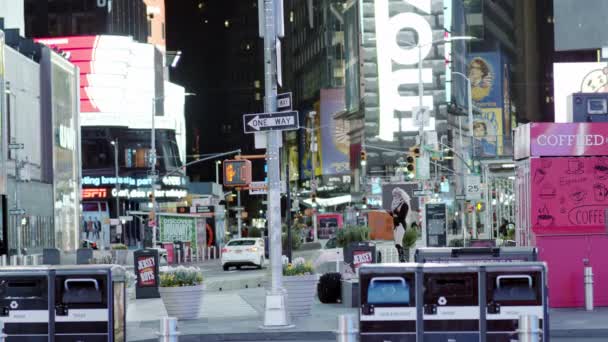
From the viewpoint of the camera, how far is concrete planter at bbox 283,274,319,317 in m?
25.6

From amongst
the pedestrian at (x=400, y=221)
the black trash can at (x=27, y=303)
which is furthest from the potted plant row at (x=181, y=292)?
the pedestrian at (x=400, y=221)

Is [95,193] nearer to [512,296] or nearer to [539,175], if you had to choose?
[539,175]

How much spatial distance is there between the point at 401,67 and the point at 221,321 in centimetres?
9130

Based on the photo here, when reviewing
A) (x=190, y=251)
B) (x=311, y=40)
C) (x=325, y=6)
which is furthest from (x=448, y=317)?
(x=311, y=40)

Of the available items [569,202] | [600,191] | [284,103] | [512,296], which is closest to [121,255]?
[569,202]

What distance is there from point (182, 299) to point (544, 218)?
7.94m

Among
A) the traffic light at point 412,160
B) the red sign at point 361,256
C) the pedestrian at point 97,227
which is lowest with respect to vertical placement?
the pedestrian at point 97,227

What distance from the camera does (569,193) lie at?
87.1 ft

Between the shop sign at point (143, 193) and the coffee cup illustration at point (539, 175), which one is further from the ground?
the coffee cup illustration at point (539, 175)

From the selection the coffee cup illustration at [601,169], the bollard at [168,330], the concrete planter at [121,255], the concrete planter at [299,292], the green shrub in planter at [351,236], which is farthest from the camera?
the concrete planter at [121,255]

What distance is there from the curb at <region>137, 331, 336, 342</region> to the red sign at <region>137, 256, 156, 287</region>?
1122 cm

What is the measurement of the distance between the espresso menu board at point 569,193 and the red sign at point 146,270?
1148 cm

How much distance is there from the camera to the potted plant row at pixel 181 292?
2519 cm

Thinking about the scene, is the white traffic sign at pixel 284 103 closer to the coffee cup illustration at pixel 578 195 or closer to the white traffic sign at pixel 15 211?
the coffee cup illustration at pixel 578 195
